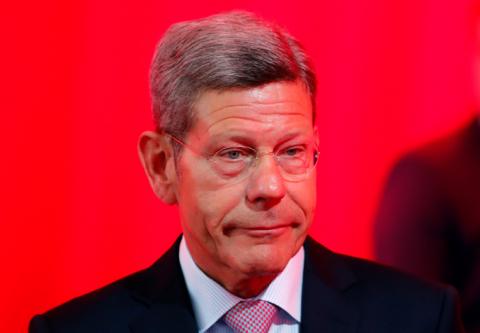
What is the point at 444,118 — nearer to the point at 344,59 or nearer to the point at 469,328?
the point at 344,59

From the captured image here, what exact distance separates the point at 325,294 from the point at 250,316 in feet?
0.74

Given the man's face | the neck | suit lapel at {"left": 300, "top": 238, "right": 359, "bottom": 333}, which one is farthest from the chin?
suit lapel at {"left": 300, "top": 238, "right": 359, "bottom": 333}

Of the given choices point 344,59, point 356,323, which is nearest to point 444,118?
point 344,59

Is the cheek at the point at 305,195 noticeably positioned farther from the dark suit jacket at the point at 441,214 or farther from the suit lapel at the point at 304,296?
the dark suit jacket at the point at 441,214

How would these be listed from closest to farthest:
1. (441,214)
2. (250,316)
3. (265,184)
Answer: (265,184) → (250,316) → (441,214)

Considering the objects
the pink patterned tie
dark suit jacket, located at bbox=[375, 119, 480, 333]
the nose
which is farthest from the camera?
dark suit jacket, located at bbox=[375, 119, 480, 333]

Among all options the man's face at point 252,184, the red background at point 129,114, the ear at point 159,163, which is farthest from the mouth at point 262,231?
the red background at point 129,114

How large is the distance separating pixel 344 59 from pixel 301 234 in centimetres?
91

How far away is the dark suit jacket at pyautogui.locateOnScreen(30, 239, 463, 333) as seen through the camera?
2408 mm

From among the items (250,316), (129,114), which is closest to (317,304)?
(250,316)

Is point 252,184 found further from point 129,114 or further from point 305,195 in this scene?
point 129,114

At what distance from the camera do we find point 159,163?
2.46m

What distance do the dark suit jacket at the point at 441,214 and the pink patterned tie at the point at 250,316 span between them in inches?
29.7

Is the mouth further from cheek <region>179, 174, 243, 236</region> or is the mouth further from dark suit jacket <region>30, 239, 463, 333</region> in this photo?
dark suit jacket <region>30, 239, 463, 333</region>
